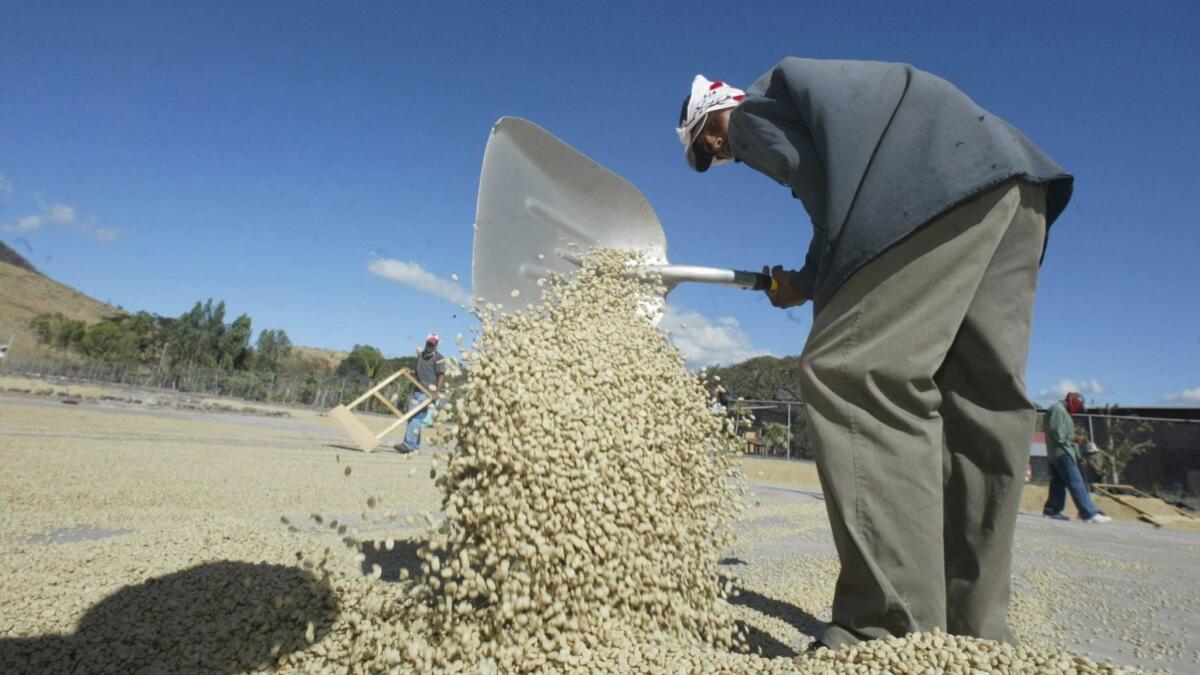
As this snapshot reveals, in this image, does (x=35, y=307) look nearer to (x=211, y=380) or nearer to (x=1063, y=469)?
(x=211, y=380)

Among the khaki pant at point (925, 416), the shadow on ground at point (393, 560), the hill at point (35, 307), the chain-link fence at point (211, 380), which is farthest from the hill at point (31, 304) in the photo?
the khaki pant at point (925, 416)

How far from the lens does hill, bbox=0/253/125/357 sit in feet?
137

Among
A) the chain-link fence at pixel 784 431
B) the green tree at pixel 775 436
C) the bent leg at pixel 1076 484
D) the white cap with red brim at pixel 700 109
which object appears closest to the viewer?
the white cap with red brim at pixel 700 109

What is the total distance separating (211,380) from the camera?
28.3 metres

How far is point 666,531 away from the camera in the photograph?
57.1 inches

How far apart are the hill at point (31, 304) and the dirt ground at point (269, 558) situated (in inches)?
1902

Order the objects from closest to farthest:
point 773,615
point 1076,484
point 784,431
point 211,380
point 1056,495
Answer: point 773,615, point 1076,484, point 1056,495, point 784,431, point 211,380

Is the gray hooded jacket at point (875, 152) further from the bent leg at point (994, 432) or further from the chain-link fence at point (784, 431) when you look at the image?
the chain-link fence at point (784, 431)

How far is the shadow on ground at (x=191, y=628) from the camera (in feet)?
4.00

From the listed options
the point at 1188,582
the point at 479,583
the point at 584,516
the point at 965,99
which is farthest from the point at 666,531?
the point at 1188,582

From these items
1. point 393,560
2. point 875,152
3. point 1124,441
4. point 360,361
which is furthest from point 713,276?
point 360,361

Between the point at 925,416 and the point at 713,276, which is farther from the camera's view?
the point at 713,276

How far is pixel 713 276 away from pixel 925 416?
1.01 m

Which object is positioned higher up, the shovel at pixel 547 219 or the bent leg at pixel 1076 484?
the shovel at pixel 547 219
